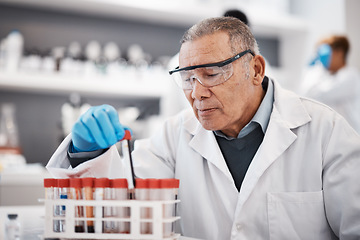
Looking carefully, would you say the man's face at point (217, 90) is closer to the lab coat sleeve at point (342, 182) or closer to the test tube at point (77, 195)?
the lab coat sleeve at point (342, 182)

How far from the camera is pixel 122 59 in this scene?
314 cm

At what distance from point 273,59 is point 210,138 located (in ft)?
9.29

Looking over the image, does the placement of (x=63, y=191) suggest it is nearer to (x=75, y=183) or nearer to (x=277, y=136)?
(x=75, y=183)

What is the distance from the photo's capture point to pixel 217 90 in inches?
47.3

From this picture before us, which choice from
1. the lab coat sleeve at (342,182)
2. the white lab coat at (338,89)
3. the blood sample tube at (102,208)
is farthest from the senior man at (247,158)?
the white lab coat at (338,89)

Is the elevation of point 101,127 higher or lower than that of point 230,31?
lower

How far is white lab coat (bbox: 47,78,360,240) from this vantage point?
43.6 inches

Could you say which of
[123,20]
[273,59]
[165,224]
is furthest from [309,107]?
[273,59]

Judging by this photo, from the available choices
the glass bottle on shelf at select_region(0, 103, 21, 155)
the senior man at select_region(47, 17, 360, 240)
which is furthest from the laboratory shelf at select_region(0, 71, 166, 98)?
the senior man at select_region(47, 17, 360, 240)

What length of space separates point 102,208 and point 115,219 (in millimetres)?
40

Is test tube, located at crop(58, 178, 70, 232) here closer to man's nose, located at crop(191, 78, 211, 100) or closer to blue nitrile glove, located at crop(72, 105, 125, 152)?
blue nitrile glove, located at crop(72, 105, 125, 152)

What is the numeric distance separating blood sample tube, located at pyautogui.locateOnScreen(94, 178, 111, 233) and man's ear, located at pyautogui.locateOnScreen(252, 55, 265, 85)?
652mm

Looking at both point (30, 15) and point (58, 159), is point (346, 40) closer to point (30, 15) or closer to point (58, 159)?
point (30, 15)

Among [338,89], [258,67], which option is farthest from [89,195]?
Result: [338,89]
